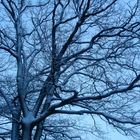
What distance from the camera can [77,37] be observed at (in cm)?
1541

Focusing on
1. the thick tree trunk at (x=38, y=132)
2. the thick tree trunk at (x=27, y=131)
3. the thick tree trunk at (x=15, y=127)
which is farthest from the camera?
the thick tree trunk at (x=38, y=132)

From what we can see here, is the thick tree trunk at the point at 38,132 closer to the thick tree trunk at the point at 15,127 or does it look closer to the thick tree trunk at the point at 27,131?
the thick tree trunk at the point at 15,127

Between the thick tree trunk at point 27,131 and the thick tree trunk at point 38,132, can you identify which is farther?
the thick tree trunk at point 38,132

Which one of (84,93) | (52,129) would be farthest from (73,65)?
(52,129)

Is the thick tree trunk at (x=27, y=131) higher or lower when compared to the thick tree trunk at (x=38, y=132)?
lower

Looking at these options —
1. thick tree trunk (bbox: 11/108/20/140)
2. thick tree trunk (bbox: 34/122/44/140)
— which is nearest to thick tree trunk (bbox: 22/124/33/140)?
thick tree trunk (bbox: 11/108/20/140)

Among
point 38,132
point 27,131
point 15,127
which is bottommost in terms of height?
point 27,131

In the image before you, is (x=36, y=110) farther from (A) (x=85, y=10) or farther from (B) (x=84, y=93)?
(A) (x=85, y=10)

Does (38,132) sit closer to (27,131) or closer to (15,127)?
(15,127)

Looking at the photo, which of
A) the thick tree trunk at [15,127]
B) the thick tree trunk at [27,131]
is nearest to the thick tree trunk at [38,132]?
the thick tree trunk at [15,127]

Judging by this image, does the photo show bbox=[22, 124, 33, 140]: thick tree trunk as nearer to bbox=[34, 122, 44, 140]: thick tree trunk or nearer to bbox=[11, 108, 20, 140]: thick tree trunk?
bbox=[11, 108, 20, 140]: thick tree trunk

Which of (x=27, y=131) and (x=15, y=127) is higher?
(x=15, y=127)

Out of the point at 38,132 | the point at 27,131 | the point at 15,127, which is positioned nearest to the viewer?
the point at 27,131

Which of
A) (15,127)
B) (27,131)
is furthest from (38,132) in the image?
(27,131)
